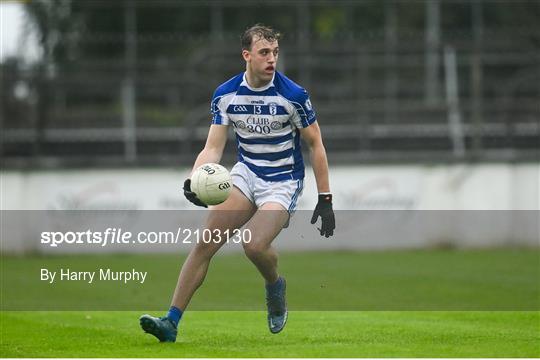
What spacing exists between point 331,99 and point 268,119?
1421 cm

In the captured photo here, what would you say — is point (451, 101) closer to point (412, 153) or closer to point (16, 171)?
point (412, 153)

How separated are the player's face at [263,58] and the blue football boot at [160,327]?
6.29ft

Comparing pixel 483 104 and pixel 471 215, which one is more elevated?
pixel 483 104

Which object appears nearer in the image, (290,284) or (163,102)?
(290,284)

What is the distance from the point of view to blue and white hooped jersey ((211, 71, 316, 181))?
350 inches

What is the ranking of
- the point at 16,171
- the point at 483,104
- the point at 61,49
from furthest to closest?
the point at 61,49 < the point at 483,104 < the point at 16,171

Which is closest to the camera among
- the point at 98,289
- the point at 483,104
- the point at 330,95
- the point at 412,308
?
the point at 412,308

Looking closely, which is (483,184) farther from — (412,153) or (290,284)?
(290,284)

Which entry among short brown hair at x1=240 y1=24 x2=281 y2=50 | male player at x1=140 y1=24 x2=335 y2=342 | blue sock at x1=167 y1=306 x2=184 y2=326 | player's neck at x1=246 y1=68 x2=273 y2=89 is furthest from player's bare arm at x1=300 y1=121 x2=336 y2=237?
A: blue sock at x1=167 y1=306 x2=184 y2=326

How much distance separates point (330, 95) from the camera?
75.6 feet

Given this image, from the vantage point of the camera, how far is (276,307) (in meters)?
9.23

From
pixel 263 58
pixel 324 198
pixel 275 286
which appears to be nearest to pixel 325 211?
pixel 324 198

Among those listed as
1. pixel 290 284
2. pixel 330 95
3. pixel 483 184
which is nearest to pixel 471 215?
pixel 483 184

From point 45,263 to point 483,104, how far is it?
8.26 meters
